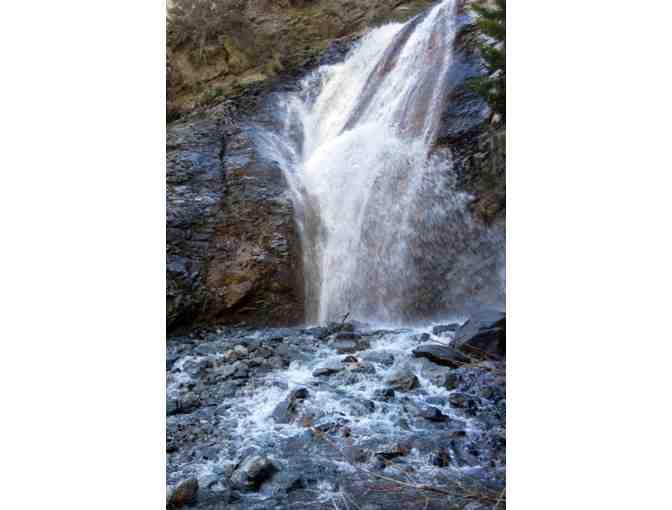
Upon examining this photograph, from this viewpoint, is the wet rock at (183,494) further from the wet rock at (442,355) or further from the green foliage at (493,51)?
the green foliage at (493,51)

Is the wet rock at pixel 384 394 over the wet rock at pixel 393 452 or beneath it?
over

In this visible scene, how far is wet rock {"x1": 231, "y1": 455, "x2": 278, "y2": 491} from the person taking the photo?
2.01 meters

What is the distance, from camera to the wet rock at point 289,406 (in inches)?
89.1

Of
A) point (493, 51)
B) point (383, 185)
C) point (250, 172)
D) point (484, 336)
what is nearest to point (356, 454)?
point (484, 336)

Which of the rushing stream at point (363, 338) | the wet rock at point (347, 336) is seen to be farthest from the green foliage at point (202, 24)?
the wet rock at point (347, 336)

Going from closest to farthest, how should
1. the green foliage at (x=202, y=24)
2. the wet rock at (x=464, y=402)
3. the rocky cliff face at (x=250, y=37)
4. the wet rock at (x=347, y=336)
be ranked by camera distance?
the wet rock at (x=464, y=402)
the wet rock at (x=347, y=336)
the green foliage at (x=202, y=24)
the rocky cliff face at (x=250, y=37)

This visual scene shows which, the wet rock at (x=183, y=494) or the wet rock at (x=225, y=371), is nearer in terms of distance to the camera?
the wet rock at (x=183, y=494)

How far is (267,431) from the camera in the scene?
221 centimetres

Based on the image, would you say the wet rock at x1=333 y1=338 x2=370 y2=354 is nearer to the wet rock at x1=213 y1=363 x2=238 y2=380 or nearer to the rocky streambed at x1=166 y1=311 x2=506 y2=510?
the rocky streambed at x1=166 y1=311 x2=506 y2=510

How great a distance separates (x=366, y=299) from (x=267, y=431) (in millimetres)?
981

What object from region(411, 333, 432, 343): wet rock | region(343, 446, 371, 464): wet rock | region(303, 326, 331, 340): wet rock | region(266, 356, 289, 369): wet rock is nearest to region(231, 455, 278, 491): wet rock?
region(343, 446, 371, 464): wet rock

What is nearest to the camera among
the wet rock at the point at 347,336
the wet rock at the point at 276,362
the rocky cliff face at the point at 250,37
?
the wet rock at the point at 276,362

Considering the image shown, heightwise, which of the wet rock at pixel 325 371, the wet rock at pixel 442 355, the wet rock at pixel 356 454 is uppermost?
the wet rock at pixel 442 355
